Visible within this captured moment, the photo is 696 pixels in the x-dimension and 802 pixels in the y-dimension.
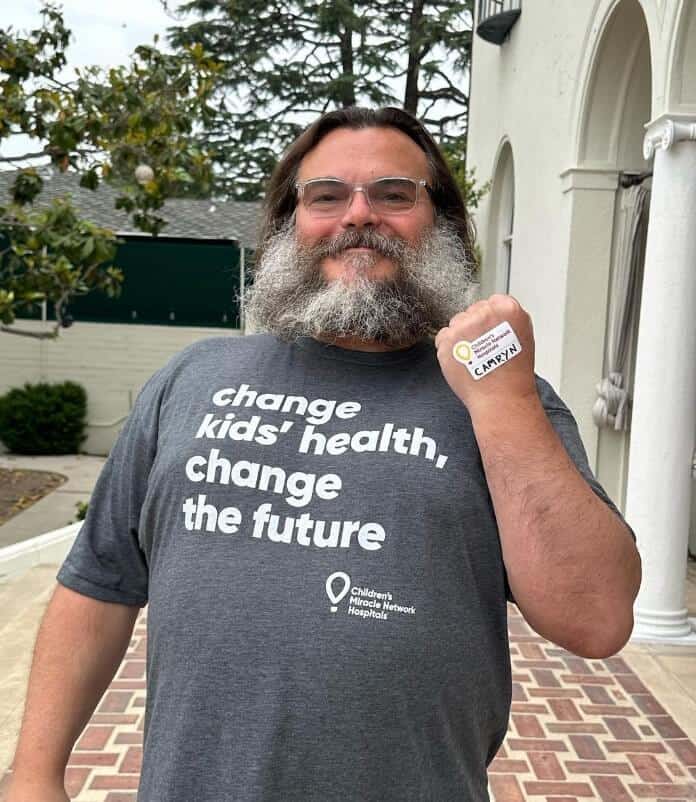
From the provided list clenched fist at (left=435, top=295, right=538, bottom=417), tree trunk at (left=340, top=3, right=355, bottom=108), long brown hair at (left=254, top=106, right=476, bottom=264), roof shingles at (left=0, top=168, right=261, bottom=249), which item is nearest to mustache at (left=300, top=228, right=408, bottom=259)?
long brown hair at (left=254, top=106, right=476, bottom=264)

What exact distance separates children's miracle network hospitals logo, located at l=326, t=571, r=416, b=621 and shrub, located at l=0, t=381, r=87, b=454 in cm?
1364

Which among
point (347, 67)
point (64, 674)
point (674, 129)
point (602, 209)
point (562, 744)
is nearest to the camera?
point (64, 674)

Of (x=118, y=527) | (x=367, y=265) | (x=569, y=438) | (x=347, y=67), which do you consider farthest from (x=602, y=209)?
(x=347, y=67)

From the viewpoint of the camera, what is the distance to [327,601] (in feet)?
4.47

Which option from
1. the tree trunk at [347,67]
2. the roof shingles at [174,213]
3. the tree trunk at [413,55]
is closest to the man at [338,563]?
the roof shingles at [174,213]

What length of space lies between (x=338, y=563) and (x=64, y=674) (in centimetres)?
55

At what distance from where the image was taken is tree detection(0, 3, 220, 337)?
7719mm

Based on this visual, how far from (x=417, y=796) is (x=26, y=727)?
26.4 inches

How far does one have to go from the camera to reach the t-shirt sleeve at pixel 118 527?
1.59 meters

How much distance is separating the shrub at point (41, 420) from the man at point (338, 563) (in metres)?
13.3

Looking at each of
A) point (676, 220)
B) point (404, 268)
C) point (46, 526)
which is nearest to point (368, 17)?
point (46, 526)

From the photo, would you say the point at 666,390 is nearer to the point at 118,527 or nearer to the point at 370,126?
the point at 370,126

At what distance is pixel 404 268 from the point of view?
1663 millimetres

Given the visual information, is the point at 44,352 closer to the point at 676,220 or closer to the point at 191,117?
the point at 191,117
